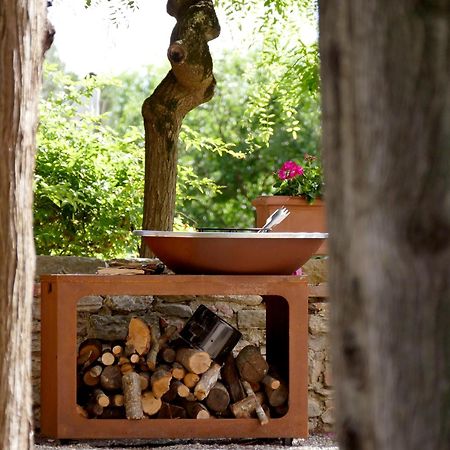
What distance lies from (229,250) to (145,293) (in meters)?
0.35

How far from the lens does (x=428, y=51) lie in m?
1.10

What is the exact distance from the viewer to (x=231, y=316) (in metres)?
4.48

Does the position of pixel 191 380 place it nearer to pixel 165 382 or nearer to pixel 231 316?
pixel 165 382

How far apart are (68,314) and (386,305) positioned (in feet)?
8.47

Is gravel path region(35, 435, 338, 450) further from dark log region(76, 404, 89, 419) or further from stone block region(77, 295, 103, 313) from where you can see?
stone block region(77, 295, 103, 313)

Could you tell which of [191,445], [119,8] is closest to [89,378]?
[191,445]

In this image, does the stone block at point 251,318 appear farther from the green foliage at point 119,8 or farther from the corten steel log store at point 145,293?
the green foliage at point 119,8

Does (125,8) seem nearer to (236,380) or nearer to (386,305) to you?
(236,380)

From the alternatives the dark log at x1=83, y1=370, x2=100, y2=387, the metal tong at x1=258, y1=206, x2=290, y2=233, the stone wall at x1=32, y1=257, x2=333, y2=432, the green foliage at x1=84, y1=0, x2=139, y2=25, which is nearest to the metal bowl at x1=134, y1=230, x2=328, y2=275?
the metal tong at x1=258, y1=206, x2=290, y2=233

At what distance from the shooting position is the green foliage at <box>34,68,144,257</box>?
6.34m

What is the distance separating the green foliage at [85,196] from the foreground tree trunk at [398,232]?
5.10m

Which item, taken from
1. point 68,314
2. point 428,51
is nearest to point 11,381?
point 428,51

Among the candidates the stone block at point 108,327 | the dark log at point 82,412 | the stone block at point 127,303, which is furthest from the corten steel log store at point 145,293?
the stone block at point 127,303

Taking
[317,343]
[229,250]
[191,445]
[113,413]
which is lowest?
[191,445]
